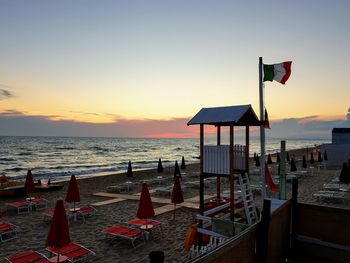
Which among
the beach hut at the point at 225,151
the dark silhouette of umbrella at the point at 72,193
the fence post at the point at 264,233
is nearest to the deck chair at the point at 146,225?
the beach hut at the point at 225,151

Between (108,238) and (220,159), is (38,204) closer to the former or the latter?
(108,238)

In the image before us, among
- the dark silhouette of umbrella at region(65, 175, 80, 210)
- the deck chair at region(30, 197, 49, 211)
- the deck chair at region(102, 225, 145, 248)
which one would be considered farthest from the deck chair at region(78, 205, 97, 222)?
the deck chair at region(102, 225, 145, 248)

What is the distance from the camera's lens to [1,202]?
1958cm

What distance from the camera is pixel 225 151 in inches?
418

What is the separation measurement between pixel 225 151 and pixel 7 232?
8959 mm

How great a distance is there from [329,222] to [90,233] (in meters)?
9.18

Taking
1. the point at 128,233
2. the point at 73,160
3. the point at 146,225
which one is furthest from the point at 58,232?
the point at 73,160

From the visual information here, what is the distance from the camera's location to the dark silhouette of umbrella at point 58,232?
26.9 feet

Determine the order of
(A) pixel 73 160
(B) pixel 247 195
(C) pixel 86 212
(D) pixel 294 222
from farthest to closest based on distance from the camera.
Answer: (A) pixel 73 160 → (C) pixel 86 212 → (B) pixel 247 195 → (D) pixel 294 222

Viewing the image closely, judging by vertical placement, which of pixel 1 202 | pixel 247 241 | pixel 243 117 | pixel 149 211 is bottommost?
pixel 1 202

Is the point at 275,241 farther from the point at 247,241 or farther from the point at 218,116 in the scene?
the point at 218,116

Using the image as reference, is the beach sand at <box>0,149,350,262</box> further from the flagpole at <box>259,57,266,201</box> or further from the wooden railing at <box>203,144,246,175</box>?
the flagpole at <box>259,57,266,201</box>

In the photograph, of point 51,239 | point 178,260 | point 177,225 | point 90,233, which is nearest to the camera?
point 51,239

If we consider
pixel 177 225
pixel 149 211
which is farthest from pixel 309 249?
pixel 177 225
